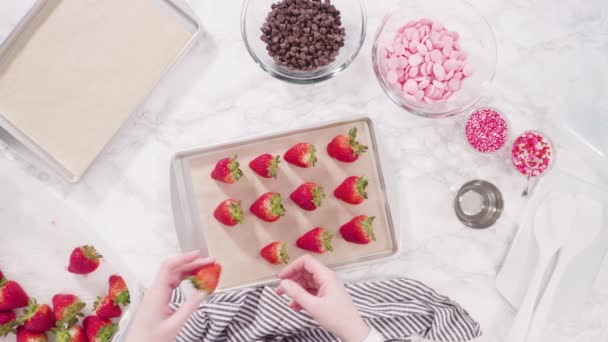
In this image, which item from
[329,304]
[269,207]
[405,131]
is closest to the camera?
[329,304]

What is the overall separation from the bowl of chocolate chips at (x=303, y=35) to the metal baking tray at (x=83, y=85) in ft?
0.43

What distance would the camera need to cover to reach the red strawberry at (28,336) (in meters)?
1.11

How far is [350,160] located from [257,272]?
0.30m

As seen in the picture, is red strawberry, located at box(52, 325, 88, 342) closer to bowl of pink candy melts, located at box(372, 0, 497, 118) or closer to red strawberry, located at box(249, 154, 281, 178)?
red strawberry, located at box(249, 154, 281, 178)

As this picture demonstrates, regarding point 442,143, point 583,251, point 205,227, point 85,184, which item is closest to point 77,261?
point 85,184

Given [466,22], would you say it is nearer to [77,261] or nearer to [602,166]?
[602,166]

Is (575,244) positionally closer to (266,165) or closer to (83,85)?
(266,165)

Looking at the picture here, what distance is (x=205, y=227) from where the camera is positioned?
1087 millimetres

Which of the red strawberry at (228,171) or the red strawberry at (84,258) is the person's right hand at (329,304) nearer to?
the red strawberry at (228,171)

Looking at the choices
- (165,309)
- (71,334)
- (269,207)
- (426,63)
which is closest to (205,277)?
(165,309)

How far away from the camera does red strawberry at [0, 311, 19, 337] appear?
3.64ft

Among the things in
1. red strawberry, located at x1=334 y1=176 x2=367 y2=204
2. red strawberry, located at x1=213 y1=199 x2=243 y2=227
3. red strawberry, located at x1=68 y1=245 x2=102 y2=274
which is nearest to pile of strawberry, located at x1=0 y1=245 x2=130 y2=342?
red strawberry, located at x1=68 y1=245 x2=102 y2=274

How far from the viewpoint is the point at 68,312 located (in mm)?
1110

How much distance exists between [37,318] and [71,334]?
0.25ft
